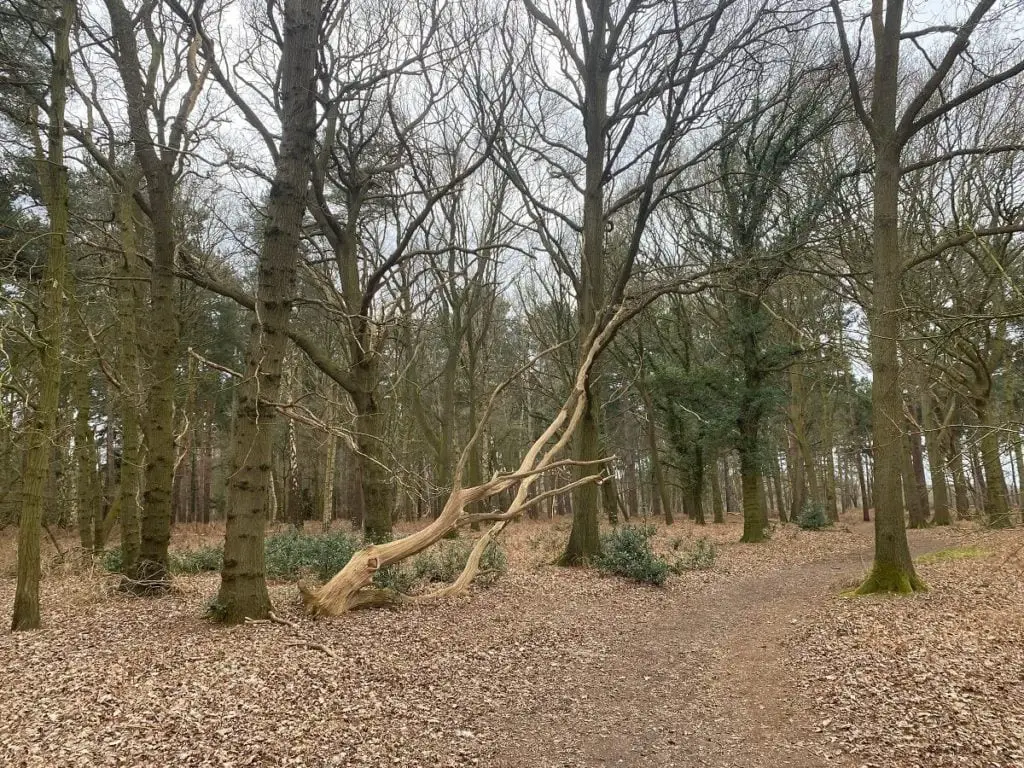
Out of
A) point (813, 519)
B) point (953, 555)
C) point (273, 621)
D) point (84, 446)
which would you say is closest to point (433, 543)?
point (273, 621)

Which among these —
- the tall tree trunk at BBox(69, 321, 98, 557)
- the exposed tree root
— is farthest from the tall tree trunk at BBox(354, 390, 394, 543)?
the exposed tree root

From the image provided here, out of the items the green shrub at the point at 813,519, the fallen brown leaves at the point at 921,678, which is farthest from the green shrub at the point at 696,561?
the green shrub at the point at 813,519

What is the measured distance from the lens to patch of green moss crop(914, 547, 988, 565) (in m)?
11.8

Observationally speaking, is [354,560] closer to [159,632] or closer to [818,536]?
[159,632]

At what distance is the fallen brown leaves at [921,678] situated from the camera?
416 cm

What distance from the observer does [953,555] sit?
1219 cm

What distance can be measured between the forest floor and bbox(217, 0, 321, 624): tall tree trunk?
0.62m

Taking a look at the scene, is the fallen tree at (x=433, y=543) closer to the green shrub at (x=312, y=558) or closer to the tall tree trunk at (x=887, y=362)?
the green shrub at (x=312, y=558)

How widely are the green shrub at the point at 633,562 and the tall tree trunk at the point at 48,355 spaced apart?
27.5 ft

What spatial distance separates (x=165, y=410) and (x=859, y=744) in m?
8.93

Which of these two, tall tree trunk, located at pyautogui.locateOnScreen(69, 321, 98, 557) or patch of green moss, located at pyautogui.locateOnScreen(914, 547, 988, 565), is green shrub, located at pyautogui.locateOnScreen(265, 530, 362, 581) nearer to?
tall tree trunk, located at pyautogui.locateOnScreen(69, 321, 98, 557)

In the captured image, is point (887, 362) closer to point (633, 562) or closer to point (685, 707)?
point (633, 562)

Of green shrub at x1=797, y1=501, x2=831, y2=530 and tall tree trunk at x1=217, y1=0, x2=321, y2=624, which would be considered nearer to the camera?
tall tree trunk at x1=217, y1=0, x2=321, y2=624

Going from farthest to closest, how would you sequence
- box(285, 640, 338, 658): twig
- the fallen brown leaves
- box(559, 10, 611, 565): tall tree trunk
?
box(559, 10, 611, 565): tall tree trunk, box(285, 640, 338, 658): twig, the fallen brown leaves
